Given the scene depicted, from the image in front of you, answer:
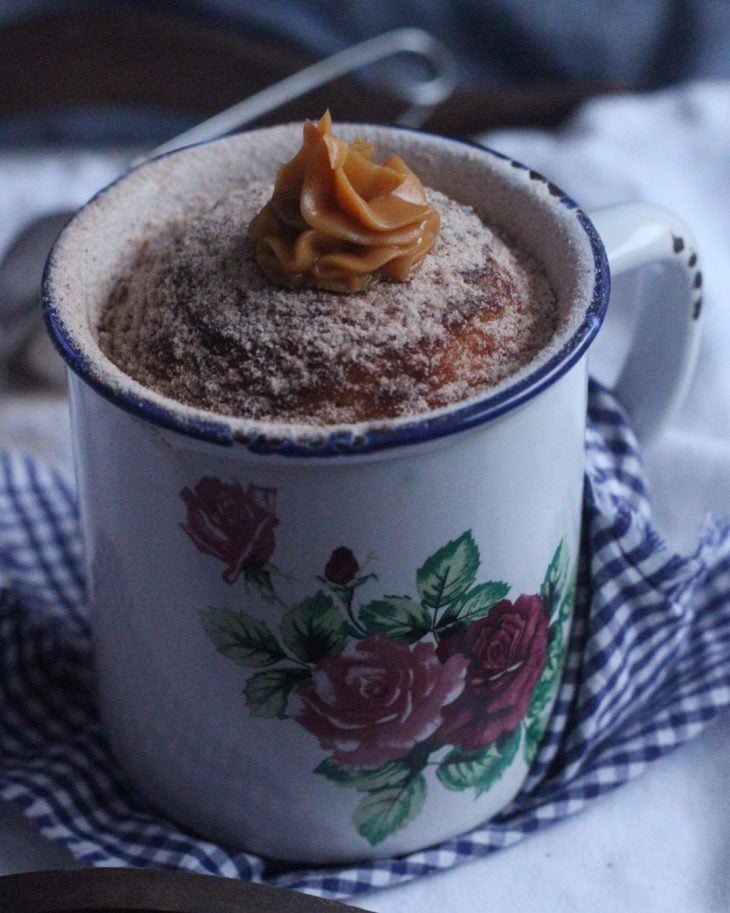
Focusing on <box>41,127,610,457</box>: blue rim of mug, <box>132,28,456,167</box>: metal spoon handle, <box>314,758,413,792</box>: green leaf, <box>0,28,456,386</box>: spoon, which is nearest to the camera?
<box>41,127,610,457</box>: blue rim of mug

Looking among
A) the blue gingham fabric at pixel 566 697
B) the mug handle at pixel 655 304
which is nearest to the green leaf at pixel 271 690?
the blue gingham fabric at pixel 566 697

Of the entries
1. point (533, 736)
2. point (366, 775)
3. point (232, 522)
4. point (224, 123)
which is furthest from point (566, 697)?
point (224, 123)

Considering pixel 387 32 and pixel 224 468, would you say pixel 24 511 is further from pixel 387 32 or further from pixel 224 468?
pixel 387 32

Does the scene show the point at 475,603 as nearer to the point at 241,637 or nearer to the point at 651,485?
the point at 241,637

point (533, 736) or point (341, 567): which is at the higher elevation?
point (341, 567)

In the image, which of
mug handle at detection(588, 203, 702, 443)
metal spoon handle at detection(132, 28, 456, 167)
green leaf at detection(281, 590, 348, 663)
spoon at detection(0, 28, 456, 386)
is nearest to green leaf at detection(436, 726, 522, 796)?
green leaf at detection(281, 590, 348, 663)

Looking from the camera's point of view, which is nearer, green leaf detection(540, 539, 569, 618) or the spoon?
green leaf detection(540, 539, 569, 618)

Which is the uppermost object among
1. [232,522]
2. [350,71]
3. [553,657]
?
[232,522]

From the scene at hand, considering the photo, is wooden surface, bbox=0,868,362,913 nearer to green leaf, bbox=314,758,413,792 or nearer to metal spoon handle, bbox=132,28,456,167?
green leaf, bbox=314,758,413,792
